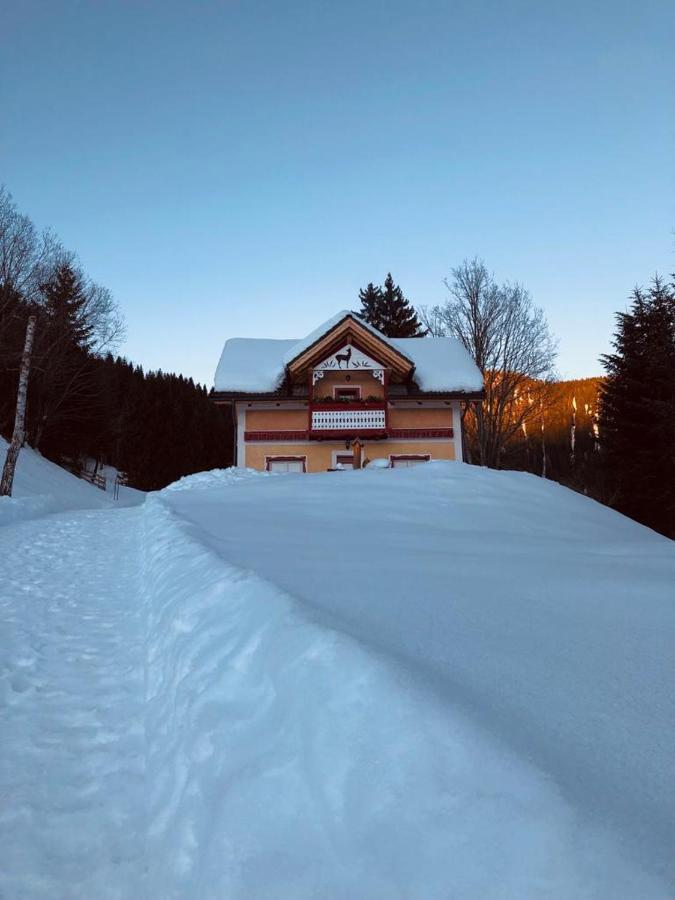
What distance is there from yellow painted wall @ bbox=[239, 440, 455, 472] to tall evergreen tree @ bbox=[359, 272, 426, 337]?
1867 centimetres

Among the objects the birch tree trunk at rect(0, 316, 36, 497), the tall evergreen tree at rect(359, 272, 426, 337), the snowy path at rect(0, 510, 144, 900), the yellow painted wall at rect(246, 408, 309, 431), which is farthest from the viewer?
the tall evergreen tree at rect(359, 272, 426, 337)

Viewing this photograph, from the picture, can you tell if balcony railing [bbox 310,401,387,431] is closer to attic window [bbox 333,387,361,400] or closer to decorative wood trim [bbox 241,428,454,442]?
decorative wood trim [bbox 241,428,454,442]

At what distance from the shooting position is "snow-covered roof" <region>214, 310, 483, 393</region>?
695 inches

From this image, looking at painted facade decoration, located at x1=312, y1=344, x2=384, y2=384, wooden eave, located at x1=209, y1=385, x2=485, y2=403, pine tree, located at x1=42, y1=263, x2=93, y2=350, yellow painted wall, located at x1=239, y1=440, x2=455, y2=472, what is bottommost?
yellow painted wall, located at x1=239, y1=440, x2=455, y2=472

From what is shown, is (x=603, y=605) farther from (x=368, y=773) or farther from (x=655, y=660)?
(x=368, y=773)

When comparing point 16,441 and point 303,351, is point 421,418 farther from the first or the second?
point 16,441

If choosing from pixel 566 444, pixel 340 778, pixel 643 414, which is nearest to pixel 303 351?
pixel 643 414

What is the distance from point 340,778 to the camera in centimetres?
119

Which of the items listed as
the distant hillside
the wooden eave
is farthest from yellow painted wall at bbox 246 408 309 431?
the distant hillside

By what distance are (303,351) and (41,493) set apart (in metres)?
Result: 10.0

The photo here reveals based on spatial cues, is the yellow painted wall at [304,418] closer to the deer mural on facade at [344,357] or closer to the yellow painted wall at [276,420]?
the yellow painted wall at [276,420]

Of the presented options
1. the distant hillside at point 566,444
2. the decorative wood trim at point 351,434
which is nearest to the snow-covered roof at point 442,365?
the decorative wood trim at point 351,434

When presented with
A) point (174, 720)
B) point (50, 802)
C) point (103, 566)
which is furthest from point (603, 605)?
point (103, 566)

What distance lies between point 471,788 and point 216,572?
2264mm
